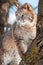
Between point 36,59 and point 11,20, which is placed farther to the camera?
point 11,20

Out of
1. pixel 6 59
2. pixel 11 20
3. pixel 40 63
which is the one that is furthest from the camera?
pixel 11 20

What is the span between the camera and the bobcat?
7.32 ft

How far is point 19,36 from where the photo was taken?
89.6 inches

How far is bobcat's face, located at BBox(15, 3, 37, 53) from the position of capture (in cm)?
230

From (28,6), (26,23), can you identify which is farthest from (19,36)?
(28,6)

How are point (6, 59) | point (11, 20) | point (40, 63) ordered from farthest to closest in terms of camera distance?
point (11, 20), point (6, 59), point (40, 63)

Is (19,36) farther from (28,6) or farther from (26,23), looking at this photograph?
(28,6)

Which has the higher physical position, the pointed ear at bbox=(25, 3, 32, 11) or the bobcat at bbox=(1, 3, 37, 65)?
the pointed ear at bbox=(25, 3, 32, 11)

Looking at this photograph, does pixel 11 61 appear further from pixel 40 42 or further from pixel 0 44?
pixel 40 42

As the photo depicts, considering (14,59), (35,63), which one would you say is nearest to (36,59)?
(35,63)

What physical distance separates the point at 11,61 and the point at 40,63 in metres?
1.65

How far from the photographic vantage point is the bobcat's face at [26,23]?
2.30m

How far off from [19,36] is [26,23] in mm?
197

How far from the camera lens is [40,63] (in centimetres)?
66
